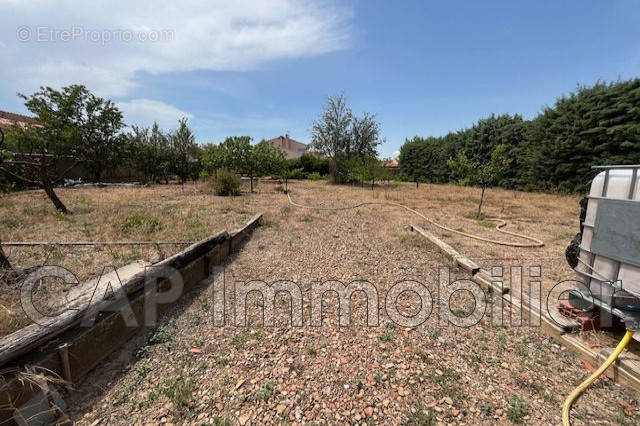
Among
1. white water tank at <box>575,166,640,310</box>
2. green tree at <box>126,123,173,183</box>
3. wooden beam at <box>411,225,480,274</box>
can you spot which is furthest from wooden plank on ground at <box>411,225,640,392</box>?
green tree at <box>126,123,173,183</box>

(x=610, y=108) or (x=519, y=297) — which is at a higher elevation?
(x=610, y=108)

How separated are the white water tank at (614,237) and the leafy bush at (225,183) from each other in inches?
475

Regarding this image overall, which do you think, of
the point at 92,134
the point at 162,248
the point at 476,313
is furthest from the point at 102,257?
the point at 92,134

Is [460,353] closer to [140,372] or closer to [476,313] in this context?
[476,313]

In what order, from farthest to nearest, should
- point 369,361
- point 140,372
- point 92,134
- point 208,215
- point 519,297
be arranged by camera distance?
point 92,134 → point 208,215 → point 519,297 → point 369,361 → point 140,372

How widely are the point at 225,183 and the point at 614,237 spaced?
12.4m

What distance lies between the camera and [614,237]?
233 centimetres

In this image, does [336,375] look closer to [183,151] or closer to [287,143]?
[183,151]

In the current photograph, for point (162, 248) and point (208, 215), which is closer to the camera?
point (162, 248)

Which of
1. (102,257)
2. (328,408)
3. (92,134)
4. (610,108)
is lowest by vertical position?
(328,408)

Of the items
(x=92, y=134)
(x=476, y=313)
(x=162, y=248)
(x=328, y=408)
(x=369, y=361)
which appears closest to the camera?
(x=328, y=408)

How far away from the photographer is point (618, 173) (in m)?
2.34

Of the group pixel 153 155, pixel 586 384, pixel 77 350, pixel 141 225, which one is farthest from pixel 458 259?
pixel 153 155

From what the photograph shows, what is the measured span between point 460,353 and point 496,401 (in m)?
0.50
